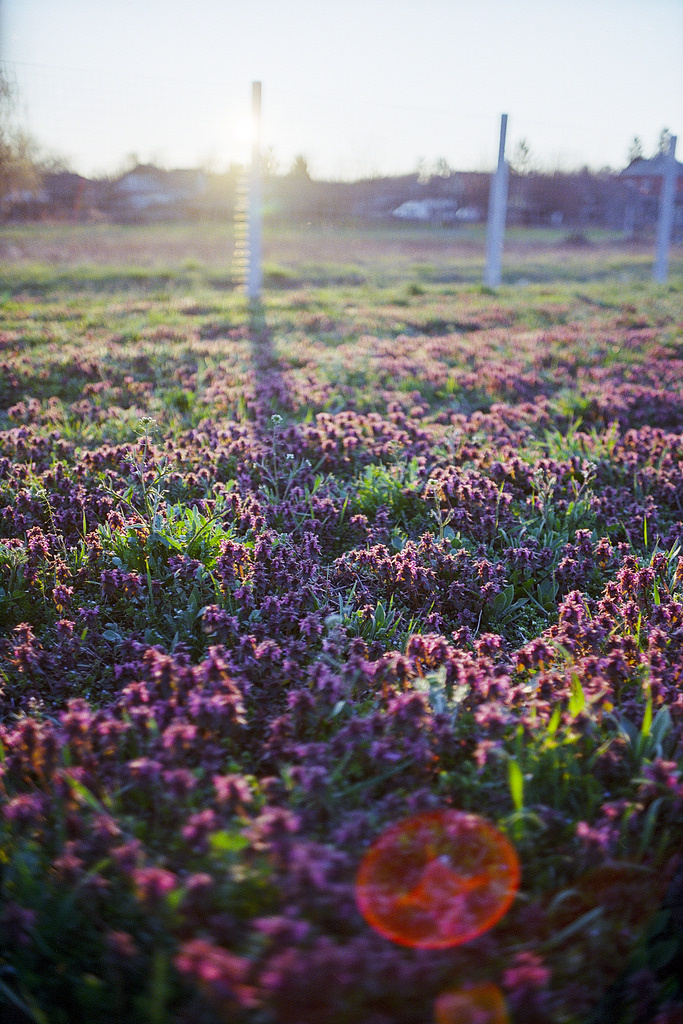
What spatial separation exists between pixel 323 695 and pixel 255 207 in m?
14.3

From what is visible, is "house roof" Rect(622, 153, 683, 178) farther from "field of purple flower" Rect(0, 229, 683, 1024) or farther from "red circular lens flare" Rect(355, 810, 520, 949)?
"red circular lens flare" Rect(355, 810, 520, 949)

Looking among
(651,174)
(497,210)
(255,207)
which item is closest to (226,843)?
(255,207)

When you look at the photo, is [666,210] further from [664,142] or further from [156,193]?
[156,193]

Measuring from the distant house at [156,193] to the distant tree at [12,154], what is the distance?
2603 mm

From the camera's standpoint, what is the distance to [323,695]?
2.50 meters

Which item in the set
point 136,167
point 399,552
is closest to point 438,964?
point 399,552

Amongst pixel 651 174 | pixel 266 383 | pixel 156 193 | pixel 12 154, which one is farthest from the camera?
pixel 651 174

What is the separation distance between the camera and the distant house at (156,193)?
19.1 meters

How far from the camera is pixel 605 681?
101 inches

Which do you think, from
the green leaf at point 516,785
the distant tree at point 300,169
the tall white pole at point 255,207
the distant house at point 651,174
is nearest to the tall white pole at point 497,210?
the distant tree at point 300,169

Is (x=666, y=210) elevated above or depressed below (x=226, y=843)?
above

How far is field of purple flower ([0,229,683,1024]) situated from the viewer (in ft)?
5.47

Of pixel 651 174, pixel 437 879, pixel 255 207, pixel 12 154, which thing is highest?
pixel 651 174

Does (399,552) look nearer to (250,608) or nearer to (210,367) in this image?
(250,608)
